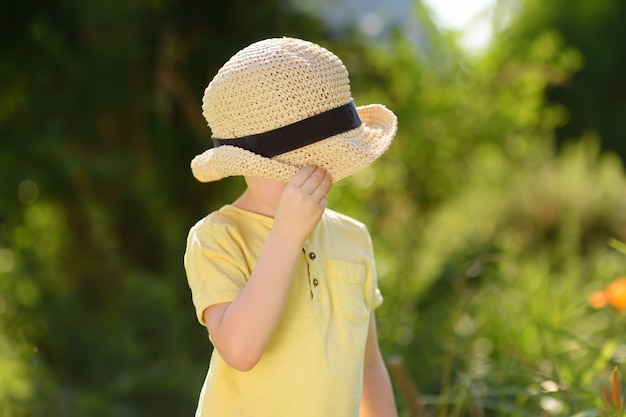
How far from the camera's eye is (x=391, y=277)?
4.13 m

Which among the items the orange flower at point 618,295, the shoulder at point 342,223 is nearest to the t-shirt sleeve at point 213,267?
the shoulder at point 342,223

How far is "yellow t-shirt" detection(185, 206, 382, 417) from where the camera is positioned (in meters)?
1.51

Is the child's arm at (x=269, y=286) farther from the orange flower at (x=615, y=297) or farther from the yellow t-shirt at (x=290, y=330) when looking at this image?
the orange flower at (x=615, y=297)

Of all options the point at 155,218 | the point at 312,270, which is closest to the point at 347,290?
the point at 312,270

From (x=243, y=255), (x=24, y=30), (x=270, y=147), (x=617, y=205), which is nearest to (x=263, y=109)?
(x=270, y=147)

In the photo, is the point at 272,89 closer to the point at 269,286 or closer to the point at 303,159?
the point at 303,159

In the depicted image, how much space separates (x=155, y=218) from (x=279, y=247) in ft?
9.40

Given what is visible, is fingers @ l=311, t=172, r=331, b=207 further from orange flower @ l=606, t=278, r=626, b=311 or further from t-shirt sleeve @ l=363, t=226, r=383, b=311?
orange flower @ l=606, t=278, r=626, b=311

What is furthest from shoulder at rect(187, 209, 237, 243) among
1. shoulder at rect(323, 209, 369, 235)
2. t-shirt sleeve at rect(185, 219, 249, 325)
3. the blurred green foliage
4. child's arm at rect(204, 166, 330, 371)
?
the blurred green foliage

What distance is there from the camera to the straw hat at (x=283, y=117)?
1.49 m

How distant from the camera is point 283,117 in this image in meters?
1.49

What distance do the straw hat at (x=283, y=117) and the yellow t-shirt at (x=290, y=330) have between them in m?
0.13

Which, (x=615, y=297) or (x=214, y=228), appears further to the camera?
(x=615, y=297)

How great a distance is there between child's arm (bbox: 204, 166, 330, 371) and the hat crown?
108 mm
